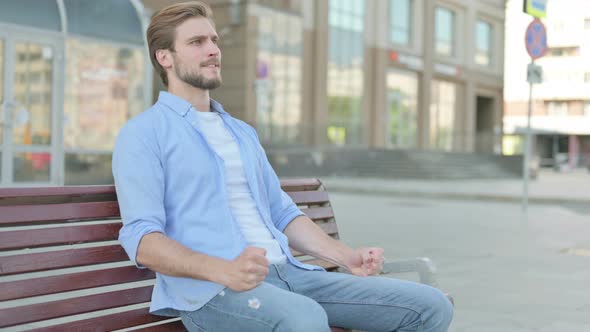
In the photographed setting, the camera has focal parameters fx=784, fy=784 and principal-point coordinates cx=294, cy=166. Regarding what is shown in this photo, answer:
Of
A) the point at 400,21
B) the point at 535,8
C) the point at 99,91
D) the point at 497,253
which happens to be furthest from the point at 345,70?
the point at 497,253

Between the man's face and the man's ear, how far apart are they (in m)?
Answer: 0.02

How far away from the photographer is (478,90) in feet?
167

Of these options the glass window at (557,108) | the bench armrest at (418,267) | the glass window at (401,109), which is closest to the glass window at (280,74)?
the glass window at (401,109)

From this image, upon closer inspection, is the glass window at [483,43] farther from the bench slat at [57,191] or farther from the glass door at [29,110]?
the bench slat at [57,191]

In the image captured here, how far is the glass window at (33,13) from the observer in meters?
12.9

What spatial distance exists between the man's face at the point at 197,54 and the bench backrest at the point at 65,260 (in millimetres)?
504

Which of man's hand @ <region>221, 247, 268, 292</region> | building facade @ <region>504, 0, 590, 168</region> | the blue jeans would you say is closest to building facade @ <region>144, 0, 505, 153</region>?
the blue jeans

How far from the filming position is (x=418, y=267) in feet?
10.8

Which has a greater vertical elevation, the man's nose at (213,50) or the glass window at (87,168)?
the man's nose at (213,50)

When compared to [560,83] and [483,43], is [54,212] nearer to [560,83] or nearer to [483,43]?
[483,43]

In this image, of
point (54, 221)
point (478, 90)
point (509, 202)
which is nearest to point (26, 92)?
point (509, 202)

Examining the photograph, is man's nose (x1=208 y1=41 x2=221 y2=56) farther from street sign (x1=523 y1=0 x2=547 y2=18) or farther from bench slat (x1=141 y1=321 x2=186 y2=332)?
street sign (x1=523 y1=0 x2=547 y2=18)

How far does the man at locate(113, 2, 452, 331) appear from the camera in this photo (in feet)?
8.08

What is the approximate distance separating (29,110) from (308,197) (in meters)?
10.8
